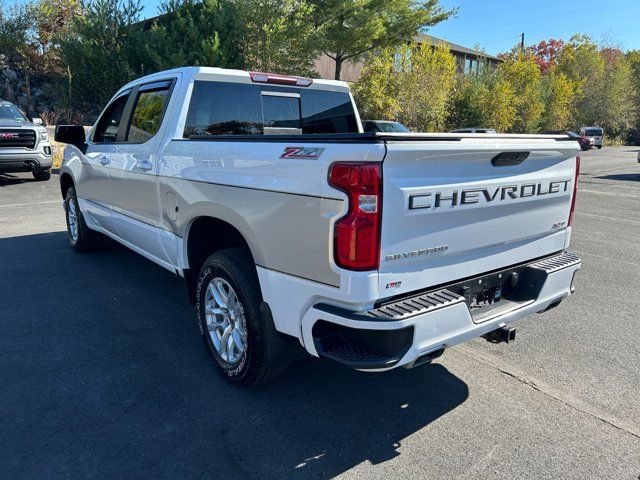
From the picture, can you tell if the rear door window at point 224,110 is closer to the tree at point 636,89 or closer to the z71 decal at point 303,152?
the z71 decal at point 303,152

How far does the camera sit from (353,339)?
8.09ft

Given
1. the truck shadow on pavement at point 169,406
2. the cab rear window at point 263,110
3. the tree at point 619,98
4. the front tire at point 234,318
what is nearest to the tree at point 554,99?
the tree at point 619,98

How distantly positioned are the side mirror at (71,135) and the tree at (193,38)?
14.6m

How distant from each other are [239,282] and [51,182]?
12.3 metres

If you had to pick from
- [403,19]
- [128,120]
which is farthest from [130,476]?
[403,19]

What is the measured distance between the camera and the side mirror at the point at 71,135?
5.45m

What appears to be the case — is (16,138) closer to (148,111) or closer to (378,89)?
(148,111)

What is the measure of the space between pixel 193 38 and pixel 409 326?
20098 mm

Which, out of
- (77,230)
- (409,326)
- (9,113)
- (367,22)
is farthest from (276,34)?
(409,326)

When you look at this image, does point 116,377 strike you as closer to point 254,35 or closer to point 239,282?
point 239,282

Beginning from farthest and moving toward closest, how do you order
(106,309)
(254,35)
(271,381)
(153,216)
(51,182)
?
1. (254,35)
2. (51,182)
3. (106,309)
4. (153,216)
5. (271,381)

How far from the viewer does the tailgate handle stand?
2.72 metres

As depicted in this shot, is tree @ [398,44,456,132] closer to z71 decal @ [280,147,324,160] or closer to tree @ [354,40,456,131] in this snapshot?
tree @ [354,40,456,131]

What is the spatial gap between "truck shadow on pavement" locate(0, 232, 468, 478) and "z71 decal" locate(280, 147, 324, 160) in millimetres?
1558
